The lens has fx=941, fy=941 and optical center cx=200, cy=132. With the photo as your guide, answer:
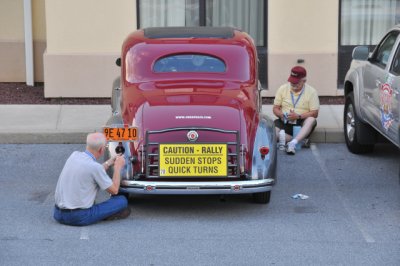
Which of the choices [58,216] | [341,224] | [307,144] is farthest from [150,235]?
[307,144]

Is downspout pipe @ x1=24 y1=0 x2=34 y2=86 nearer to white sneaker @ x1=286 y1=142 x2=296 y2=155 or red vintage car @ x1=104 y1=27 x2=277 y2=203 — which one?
red vintage car @ x1=104 y1=27 x2=277 y2=203

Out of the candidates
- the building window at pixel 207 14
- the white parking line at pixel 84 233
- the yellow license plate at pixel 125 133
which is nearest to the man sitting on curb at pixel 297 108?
the building window at pixel 207 14

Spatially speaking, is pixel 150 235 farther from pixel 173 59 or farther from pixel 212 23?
pixel 212 23

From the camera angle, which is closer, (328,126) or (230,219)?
(230,219)

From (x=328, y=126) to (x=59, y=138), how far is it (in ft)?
12.1

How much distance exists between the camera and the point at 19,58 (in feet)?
53.7

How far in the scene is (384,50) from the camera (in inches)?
457

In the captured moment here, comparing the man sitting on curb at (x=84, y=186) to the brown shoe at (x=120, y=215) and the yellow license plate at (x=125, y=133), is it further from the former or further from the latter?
the yellow license plate at (x=125, y=133)

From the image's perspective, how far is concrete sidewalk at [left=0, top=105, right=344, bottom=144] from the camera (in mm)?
12641

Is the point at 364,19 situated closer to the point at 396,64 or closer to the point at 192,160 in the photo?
the point at 396,64

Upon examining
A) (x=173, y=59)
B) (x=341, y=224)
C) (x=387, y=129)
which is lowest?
(x=341, y=224)

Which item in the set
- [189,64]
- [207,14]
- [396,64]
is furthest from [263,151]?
[207,14]

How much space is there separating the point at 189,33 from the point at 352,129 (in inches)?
104

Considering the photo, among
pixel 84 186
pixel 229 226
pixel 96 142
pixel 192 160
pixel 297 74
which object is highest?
pixel 297 74
